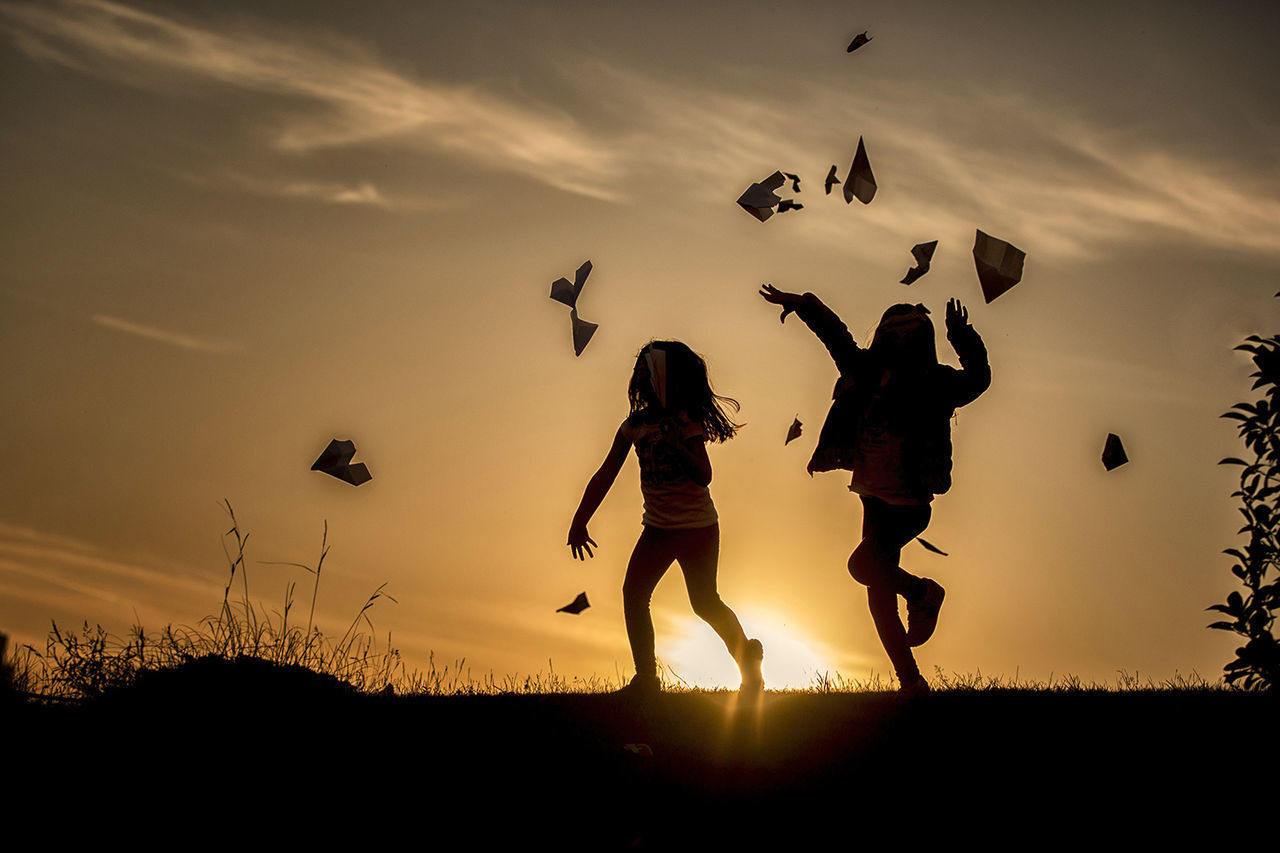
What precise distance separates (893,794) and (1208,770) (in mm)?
1538

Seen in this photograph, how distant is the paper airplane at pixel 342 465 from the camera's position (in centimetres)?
851

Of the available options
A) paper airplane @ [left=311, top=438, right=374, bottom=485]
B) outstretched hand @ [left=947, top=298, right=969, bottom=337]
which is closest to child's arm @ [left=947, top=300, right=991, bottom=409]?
outstretched hand @ [left=947, top=298, right=969, bottom=337]

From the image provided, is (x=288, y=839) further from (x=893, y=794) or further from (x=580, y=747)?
(x=893, y=794)

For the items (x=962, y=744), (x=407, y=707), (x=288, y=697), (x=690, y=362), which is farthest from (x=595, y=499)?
(x=962, y=744)

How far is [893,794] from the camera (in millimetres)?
5324

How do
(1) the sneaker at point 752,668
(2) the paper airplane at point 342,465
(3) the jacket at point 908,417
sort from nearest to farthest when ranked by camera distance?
(3) the jacket at point 908,417, (1) the sneaker at point 752,668, (2) the paper airplane at point 342,465


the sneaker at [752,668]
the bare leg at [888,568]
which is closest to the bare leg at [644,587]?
the sneaker at [752,668]

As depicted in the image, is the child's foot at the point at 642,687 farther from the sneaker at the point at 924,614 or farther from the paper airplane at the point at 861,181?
the paper airplane at the point at 861,181

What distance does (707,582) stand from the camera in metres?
7.48

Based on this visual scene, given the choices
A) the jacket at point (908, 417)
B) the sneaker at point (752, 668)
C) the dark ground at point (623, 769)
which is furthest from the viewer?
the sneaker at point (752, 668)

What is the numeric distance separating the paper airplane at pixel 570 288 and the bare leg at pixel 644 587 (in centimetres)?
223

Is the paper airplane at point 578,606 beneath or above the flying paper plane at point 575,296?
beneath

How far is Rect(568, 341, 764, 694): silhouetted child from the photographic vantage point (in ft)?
24.4

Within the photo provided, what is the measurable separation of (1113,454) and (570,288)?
13.8 feet
